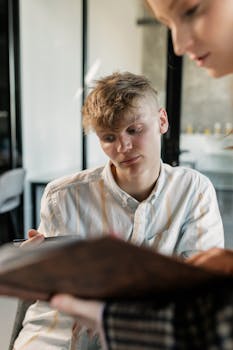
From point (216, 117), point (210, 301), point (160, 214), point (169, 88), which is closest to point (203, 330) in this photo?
point (210, 301)

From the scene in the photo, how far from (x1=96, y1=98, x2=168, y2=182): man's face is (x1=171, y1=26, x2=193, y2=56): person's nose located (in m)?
0.43

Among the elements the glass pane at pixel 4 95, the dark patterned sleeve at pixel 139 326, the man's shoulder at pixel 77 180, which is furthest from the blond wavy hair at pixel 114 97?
the glass pane at pixel 4 95

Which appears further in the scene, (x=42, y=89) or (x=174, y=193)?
(x=42, y=89)

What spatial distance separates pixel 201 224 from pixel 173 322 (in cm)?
61

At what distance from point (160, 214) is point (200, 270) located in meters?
0.60

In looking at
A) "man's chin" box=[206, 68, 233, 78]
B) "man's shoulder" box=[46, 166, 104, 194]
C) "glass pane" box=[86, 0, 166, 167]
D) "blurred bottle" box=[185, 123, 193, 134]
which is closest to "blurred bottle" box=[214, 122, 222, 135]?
"blurred bottle" box=[185, 123, 193, 134]

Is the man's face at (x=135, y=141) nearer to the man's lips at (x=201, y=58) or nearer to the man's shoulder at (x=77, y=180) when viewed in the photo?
the man's shoulder at (x=77, y=180)

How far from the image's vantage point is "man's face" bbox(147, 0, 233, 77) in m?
0.48

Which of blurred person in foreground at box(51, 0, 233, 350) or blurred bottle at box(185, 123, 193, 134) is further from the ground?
blurred bottle at box(185, 123, 193, 134)

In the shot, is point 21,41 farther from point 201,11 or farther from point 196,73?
point 201,11

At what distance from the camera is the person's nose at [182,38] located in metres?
0.51

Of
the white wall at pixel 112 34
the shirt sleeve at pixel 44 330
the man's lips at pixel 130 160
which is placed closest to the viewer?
the shirt sleeve at pixel 44 330

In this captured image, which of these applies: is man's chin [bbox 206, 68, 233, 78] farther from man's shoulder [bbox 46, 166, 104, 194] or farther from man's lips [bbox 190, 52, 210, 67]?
man's shoulder [bbox 46, 166, 104, 194]

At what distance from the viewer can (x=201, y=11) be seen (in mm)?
484
